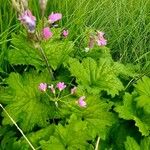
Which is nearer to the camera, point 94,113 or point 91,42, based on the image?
point 94,113

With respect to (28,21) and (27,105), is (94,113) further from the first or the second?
(28,21)

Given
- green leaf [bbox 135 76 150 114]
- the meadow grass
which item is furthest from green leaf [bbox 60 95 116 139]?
the meadow grass

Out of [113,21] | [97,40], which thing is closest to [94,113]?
[97,40]

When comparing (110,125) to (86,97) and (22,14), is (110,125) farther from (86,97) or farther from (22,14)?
(22,14)

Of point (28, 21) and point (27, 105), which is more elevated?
point (28, 21)

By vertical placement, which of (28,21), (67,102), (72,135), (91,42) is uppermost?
(28,21)

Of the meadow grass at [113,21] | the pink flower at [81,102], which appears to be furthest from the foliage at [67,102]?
the meadow grass at [113,21]

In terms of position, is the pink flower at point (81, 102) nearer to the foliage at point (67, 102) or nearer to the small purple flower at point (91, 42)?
the foliage at point (67, 102)
